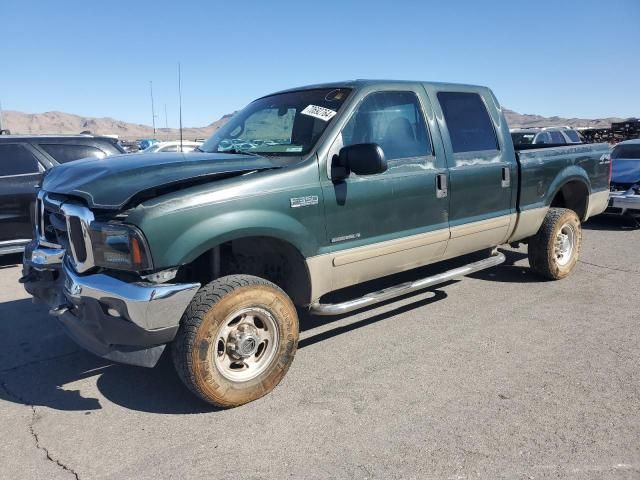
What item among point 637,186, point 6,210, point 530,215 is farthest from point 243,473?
point 637,186

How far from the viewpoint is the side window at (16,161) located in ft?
23.4

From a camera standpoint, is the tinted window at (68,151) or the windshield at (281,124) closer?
the windshield at (281,124)

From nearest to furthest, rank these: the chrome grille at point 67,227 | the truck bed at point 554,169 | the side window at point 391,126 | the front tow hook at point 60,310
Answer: the chrome grille at point 67,227
the front tow hook at point 60,310
the side window at point 391,126
the truck bed at point 554,169

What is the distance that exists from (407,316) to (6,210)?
536 cm

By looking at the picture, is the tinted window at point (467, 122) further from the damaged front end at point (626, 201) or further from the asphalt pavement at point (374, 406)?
the damaged front end at point (626, 201)

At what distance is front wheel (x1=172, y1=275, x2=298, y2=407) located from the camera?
3144 mm

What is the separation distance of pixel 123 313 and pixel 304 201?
4.41 feet

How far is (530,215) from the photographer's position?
5512mm

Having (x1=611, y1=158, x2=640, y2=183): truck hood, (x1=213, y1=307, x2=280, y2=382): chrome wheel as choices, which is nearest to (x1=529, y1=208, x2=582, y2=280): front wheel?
(x1=213, y1=307, x2=280, y2=382): chrome wheel

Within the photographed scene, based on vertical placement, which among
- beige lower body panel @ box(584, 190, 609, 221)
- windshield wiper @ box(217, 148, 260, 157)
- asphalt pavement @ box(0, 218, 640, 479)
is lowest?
asphalt pavement @ box(0, 218, 640, 479)

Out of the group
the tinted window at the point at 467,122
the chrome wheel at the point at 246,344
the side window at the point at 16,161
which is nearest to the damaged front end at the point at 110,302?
the chrome wheel at the point at 246,344

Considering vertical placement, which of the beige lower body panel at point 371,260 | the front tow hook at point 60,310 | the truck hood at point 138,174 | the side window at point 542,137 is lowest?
the front tow hook at point 60,310

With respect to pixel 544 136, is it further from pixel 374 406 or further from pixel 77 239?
pixel 77 239

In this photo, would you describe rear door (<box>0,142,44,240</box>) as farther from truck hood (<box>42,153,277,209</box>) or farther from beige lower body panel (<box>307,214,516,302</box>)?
beige lower body panel (<box>307,214,516,302</box>)
